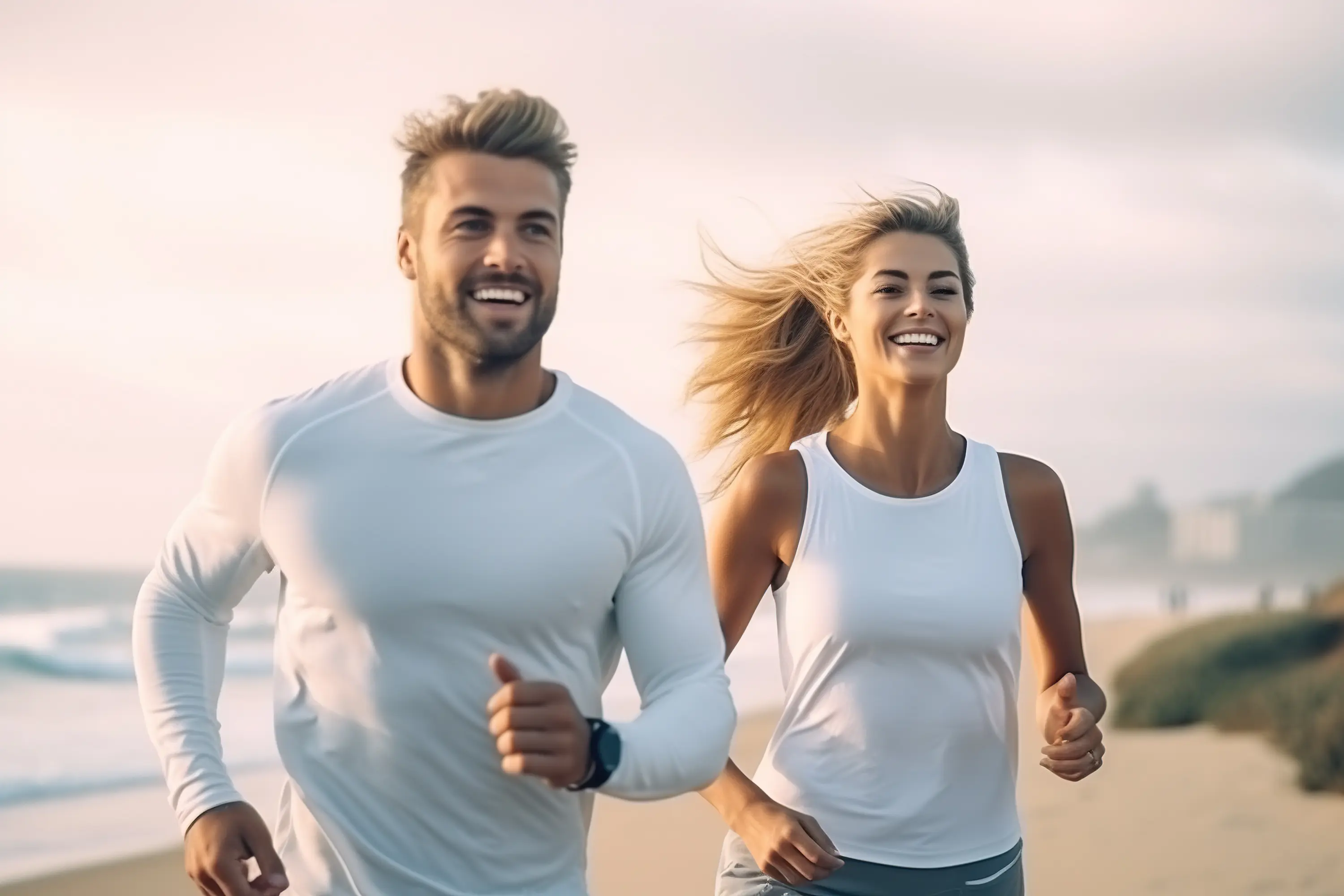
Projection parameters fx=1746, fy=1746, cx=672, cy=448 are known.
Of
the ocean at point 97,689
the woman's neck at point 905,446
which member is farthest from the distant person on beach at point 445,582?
the ocean at point 97,689

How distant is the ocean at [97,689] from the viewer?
45.2ft

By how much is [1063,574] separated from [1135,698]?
1285 centimetres

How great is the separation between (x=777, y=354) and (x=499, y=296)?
5.35 feet

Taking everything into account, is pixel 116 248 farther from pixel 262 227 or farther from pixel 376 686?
pixel 376 686

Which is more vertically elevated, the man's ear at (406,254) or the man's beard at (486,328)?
the man's ear at (406,254)

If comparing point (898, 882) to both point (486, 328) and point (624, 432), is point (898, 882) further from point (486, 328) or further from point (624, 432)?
point (486, 328)

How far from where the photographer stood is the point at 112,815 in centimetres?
1098

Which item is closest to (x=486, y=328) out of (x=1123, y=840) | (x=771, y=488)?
(x=771, y=488)

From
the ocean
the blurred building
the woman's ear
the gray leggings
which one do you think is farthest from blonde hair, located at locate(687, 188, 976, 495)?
the blurred building

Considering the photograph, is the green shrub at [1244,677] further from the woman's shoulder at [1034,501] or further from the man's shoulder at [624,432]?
the man's shoulder at [624,432]

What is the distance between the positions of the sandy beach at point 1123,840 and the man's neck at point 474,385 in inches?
235

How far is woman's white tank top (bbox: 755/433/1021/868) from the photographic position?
10.7 feet

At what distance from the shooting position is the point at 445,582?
2424mm

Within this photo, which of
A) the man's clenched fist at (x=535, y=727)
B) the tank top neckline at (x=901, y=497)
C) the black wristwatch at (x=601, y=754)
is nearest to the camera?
the man's clenched fist at (x=535, y=727)
